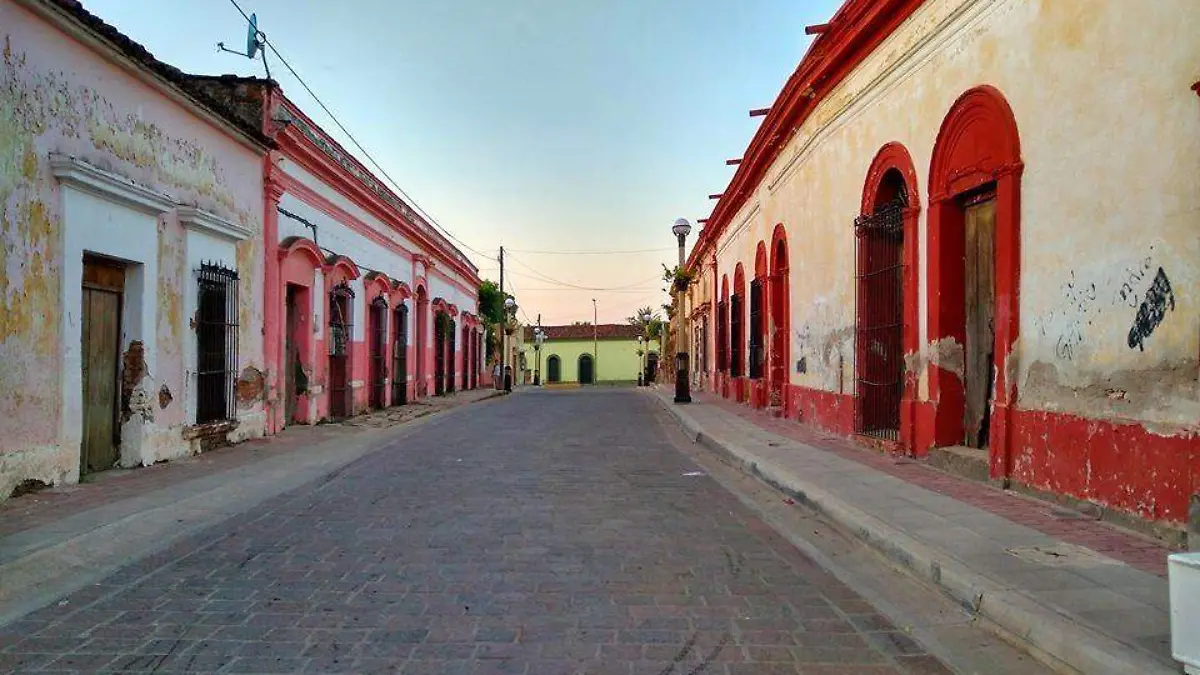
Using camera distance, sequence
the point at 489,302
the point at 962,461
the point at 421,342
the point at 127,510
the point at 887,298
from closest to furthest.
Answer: the point at 127,510, the point at 962,461, the point at 887,298, the point at 421,342, the point at 489,302

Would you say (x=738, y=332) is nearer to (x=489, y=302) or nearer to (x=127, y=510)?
(x=127, y=510)

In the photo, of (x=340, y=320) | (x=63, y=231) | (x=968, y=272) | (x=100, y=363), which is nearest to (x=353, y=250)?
(x=340, y=320)

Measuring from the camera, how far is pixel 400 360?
22297 millimetres

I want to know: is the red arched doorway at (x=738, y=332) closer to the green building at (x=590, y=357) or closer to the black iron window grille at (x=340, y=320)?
the black iron window grille at (x=340, y=320)

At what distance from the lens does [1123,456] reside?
5.57 meters

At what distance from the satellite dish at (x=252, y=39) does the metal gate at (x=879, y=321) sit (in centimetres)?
951

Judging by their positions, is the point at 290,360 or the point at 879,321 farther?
the point at 290,360

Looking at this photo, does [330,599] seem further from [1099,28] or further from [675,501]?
[1099,28]

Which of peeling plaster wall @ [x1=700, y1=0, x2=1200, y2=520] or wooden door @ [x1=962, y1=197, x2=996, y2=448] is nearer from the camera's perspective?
peeling plaster wall @ [x1=700, y1=0, x2=1200, y2=520]

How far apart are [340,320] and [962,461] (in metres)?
12.5

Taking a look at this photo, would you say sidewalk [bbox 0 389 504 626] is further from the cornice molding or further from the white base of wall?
the cornice molding

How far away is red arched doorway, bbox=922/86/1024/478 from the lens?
24.0ft

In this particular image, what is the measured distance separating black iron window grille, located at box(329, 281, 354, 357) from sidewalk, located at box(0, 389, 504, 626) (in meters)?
4.65

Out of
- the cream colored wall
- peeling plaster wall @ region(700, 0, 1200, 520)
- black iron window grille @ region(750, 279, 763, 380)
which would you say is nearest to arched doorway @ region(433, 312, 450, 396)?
black iron window grille @ region(750, 279, 763, 380)
